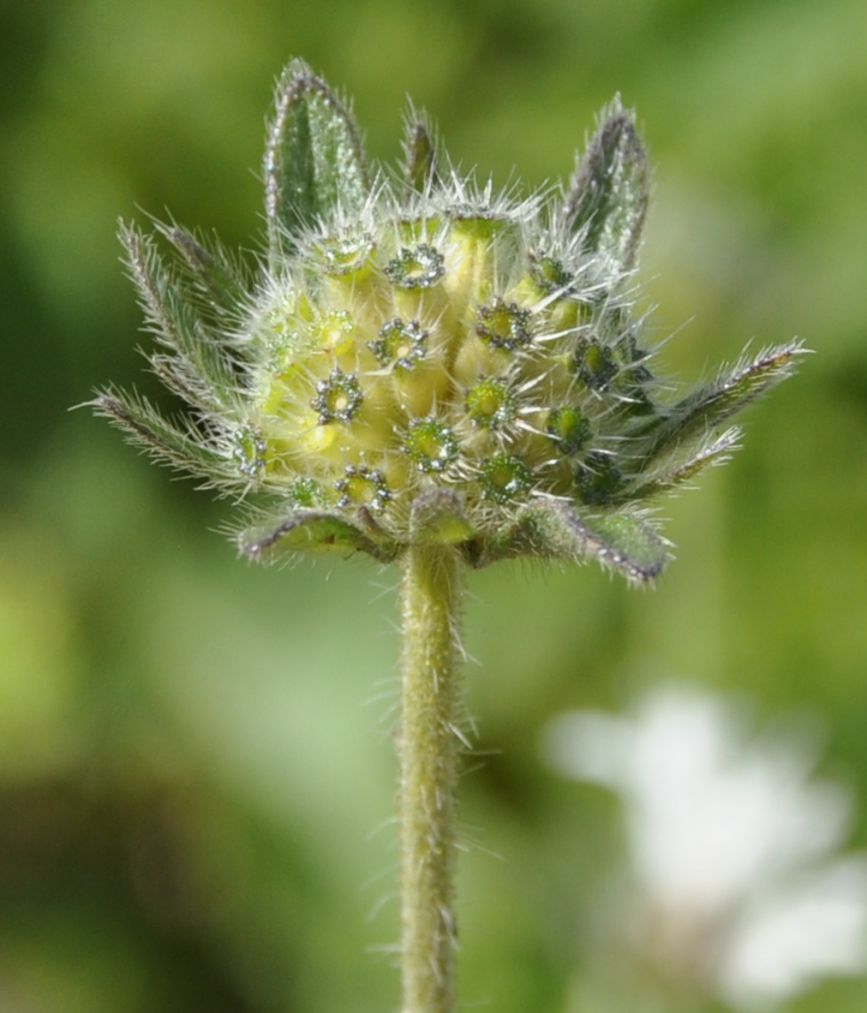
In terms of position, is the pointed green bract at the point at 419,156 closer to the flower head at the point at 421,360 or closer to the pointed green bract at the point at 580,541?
the flower head at the point at 421,360

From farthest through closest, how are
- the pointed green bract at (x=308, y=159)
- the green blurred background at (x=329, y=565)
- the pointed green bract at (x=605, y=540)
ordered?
the green blurred background at (x=329, y=565), the pointed green bract at (x=308, y=159), the pointed green bract at (x=605, y=540)

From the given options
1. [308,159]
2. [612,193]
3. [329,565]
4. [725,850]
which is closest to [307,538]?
[308,159]

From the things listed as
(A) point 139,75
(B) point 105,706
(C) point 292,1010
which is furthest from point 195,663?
(A) point 139,75

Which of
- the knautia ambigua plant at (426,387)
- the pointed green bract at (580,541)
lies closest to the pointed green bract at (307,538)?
the knautia ambigua plant at (426,387)

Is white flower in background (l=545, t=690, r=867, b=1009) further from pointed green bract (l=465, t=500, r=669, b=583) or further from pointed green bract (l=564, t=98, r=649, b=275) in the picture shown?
pointed green bract (l=465, t=500, r=669, b=583)

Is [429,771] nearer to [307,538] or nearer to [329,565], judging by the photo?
[307,538]

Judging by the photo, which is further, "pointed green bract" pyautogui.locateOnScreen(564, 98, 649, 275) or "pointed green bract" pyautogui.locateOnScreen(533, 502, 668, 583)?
"pointed green bract" pyautogui.locateOnScreen(564, 98, 649, 275)

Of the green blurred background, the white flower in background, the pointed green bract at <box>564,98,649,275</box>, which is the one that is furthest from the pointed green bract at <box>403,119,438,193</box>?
the white flower in background

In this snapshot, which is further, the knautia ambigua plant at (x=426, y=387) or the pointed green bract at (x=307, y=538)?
the knautia ambigua plant at (x=426, y=387)

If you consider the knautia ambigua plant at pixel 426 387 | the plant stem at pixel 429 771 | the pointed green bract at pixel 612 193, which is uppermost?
the pointed green bract at pixel 612 193

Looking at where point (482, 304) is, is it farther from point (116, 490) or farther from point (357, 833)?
point (116, 490)
